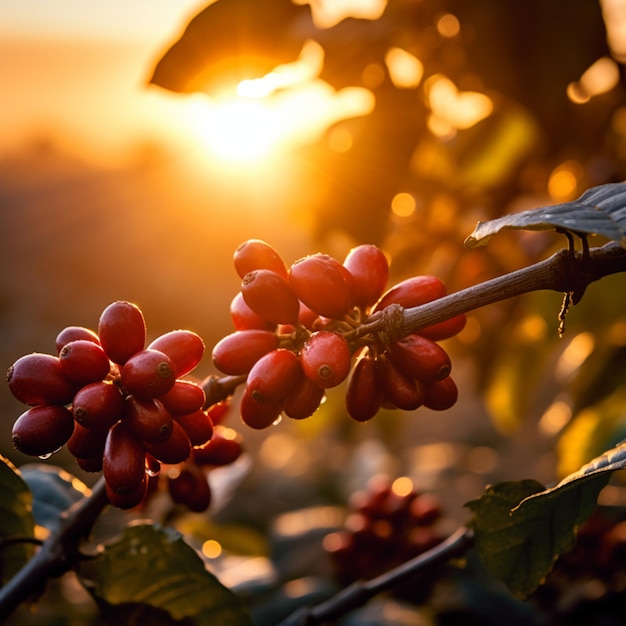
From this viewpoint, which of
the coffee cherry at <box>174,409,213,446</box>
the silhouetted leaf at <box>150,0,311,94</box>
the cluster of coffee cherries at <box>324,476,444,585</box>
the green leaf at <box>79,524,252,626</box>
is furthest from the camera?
the cluster of coffee cherries at <box>324,476,444,585</box>

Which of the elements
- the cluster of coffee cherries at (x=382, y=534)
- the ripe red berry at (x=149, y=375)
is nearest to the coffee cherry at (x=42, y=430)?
the ripe red berry at (x=149, y=375)

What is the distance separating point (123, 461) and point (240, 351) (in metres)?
0.26

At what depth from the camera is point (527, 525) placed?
1363 mm

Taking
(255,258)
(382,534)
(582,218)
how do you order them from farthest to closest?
1. (382,534)
2. (255,258)
3. (582,218)

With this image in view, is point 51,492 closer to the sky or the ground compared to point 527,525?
closer to the sky

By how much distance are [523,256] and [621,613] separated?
1366mm

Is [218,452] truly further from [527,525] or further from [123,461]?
[527,525]

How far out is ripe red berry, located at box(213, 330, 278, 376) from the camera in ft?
4.04

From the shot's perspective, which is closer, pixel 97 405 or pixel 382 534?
pixel 97 405

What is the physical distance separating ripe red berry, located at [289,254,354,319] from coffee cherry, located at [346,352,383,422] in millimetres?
100

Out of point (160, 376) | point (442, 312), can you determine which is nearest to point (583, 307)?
point (442, 312)

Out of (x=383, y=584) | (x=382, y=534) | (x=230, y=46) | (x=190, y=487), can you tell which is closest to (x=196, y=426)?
(x=190, y=487)

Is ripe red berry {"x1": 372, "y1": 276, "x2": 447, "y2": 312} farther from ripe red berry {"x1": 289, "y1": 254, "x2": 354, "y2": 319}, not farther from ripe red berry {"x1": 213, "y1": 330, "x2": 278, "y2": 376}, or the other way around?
ripe red berry {"x1": 213, "y1": 330, "x2": 278, "y2": 376}

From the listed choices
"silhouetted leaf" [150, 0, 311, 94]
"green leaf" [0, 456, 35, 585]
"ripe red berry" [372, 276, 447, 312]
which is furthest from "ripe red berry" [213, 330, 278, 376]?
"silhouetted leaf" [150, 0, 311, 94]
